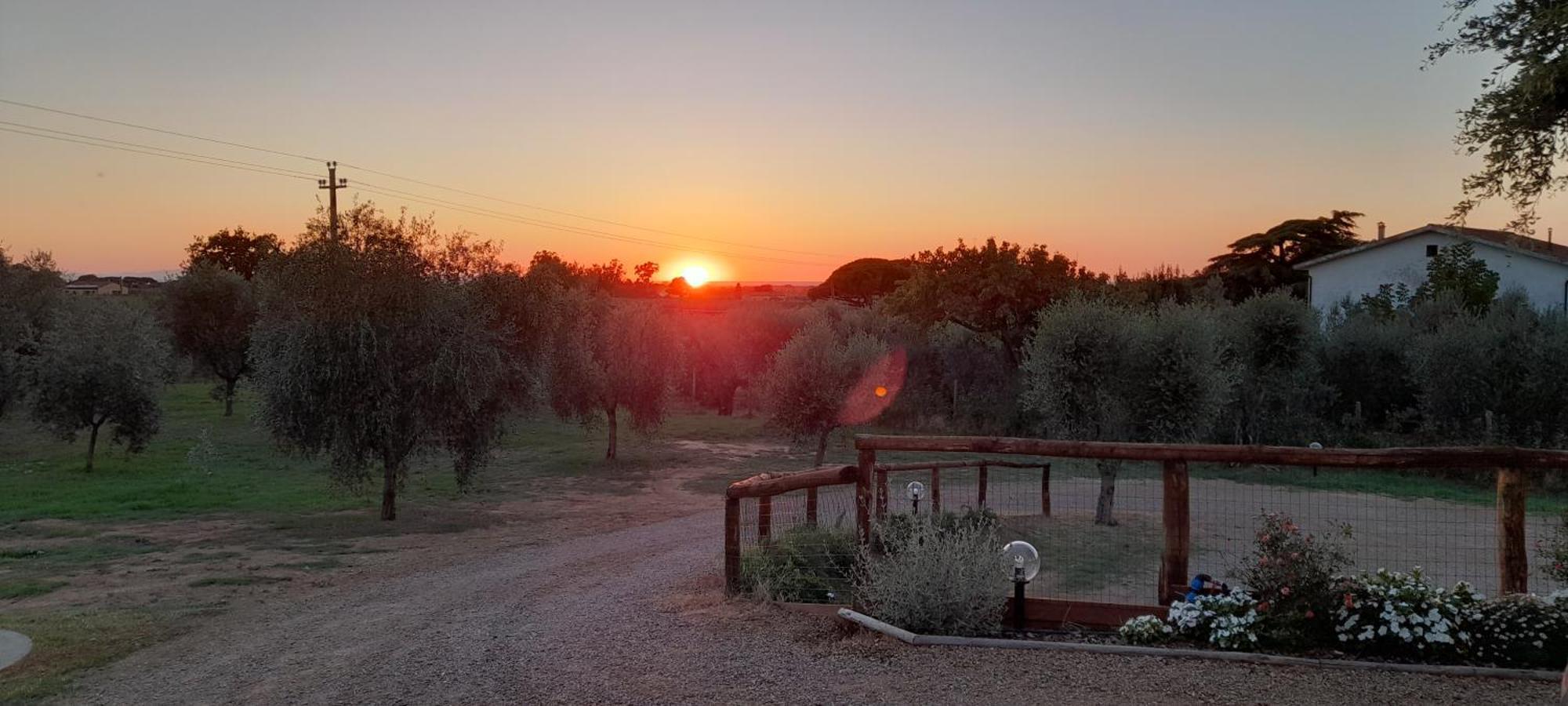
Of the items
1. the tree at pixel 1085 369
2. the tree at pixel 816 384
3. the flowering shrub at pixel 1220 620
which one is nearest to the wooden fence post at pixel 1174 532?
the flowering shrub at pixel 1220 620

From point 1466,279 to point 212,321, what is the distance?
43.0 meters

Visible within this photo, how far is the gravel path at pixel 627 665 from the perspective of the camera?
578cm

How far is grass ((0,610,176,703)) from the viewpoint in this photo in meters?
7.05

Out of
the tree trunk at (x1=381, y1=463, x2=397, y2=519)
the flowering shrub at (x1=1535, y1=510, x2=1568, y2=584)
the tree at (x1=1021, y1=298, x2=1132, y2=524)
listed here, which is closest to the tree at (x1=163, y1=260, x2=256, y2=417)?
the tree trunk at (x1=381, y1=463, x2=397, y2=519)

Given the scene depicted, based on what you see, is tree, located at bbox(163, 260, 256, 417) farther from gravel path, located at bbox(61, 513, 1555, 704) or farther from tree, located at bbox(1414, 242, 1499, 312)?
tree, located at bbox(1414, 242, 1499, 312)

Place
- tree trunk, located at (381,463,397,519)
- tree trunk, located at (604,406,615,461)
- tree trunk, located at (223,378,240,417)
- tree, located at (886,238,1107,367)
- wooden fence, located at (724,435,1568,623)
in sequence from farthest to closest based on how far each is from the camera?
tree trunk, located at (223,378,240,417) → tree, located at (886,238,1107,367) → tree trunk, located at (604,406,615,461) → tree trunk, located at (381,463,397,519) → wooden fence, located at (724,435,1568,623)

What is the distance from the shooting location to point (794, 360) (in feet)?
73.8

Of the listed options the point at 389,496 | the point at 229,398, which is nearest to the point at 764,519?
the point at 389,496

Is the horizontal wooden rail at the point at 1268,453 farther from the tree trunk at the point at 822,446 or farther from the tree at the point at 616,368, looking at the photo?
the tree at the point at 616,368

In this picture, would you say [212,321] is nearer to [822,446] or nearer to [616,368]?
[616,368]

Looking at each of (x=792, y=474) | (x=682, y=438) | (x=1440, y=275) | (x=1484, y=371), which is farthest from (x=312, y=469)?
(x=1440, y=275)

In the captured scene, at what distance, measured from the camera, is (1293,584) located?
6.50 m

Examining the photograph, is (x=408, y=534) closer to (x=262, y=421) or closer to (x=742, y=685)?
(x=262, y=421)

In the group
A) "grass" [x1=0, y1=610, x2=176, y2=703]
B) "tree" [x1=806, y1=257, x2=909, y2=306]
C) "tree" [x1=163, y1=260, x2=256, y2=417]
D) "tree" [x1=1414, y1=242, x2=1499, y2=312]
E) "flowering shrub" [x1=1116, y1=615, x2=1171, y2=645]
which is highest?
"tree" [x1=806, y1=257, x2=909, y2=306]
